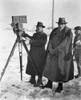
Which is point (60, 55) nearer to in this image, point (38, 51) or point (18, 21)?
point (38, 51)

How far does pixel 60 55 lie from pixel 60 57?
6cm

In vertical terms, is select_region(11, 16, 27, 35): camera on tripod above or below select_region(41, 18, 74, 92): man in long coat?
above

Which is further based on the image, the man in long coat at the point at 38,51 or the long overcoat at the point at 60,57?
the man in long coat at the point at 38,51

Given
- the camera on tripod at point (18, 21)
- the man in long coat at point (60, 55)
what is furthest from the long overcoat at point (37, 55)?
the camera on tripod at point (18, 21)

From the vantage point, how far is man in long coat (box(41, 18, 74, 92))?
235 inches

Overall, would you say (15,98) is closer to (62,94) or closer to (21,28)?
(62,94)

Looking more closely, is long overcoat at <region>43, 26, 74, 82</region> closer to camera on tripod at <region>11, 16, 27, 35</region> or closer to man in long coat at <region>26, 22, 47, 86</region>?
man in long coat at <region>26, 22, 47, 86</region>

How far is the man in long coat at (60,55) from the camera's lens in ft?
19.6

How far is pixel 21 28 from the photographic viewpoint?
20.0 feet

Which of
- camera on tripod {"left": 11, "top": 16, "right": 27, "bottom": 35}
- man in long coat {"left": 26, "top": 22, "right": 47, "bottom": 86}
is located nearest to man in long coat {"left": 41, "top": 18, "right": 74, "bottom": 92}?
man in long coat {"left": 26, "top": 22, "right": 47, "bottom": 86}

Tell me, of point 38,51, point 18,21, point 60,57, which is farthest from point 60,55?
point 18,21

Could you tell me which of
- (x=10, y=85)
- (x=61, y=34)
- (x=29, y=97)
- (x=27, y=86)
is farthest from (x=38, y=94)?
(x=61, y=34)

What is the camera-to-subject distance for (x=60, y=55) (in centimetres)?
606

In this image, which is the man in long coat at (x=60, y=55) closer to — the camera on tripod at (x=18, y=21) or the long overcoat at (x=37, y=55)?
the long overcoat at (x=37, y=55)
